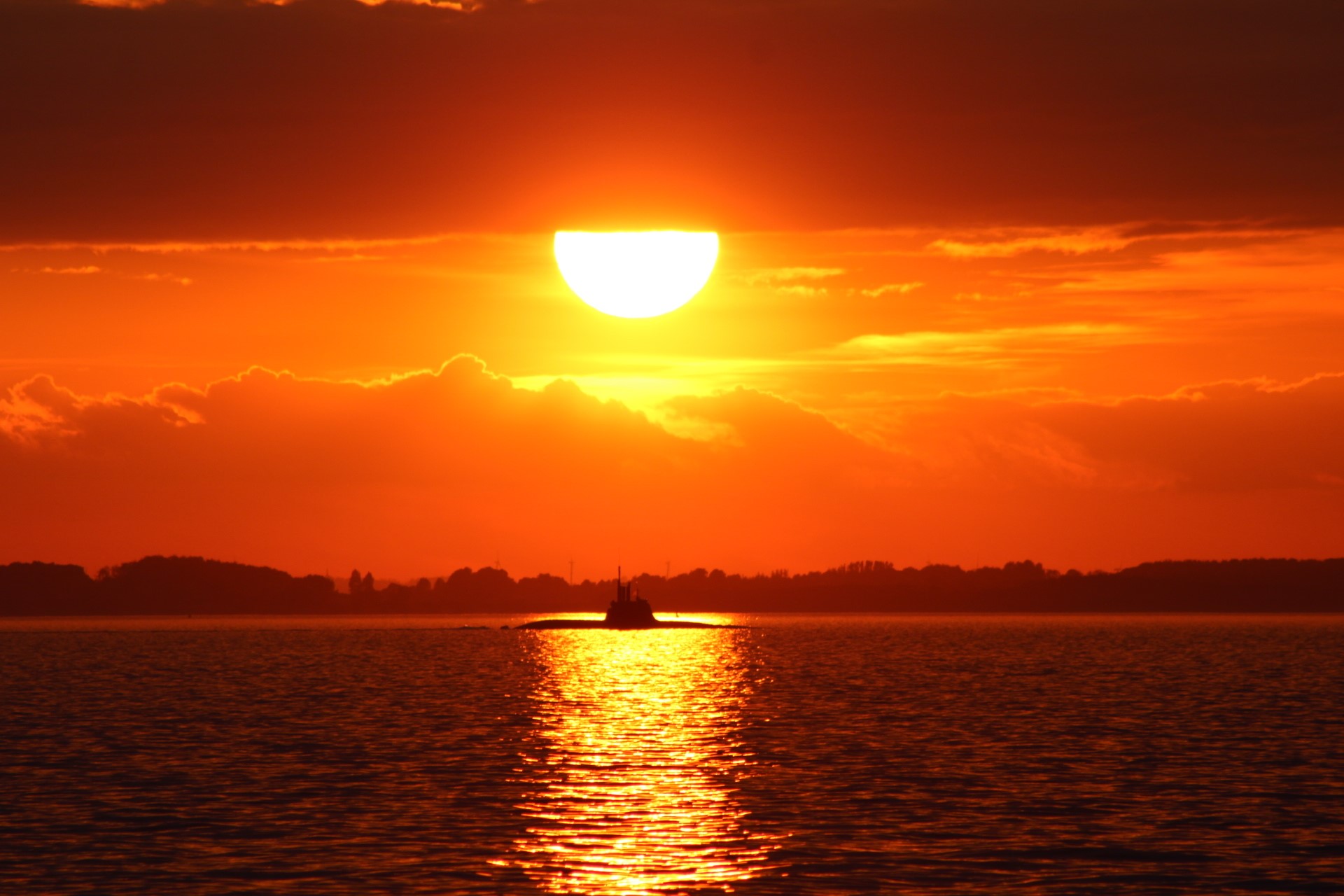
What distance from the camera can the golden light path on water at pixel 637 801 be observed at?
142 ft

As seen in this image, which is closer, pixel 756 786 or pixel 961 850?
pixel 961 850

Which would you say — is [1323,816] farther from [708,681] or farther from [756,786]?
[708,681]

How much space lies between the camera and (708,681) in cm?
15375

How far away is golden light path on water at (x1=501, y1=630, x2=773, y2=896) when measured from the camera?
43281 mm

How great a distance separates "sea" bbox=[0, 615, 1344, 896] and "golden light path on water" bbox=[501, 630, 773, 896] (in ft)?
0.66

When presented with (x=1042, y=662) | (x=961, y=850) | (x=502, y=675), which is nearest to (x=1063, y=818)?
(x=961, y=850)

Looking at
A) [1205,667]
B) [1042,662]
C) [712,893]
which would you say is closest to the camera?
[712,893]

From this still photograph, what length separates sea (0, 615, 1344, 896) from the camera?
43.4m

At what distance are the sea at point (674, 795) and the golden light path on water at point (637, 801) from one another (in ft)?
0.66

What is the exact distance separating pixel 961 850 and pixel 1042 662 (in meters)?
155

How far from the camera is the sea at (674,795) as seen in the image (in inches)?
1708

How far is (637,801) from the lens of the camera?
189 ft

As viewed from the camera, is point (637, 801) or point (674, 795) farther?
point (674, 795)

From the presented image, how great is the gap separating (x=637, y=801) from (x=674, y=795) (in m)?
2.48
